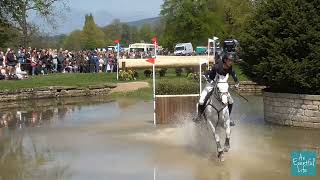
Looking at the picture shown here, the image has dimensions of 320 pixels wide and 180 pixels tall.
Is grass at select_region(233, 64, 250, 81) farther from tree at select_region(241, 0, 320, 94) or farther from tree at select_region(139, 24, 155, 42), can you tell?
tree at select_region(139, 24, 155, 42)

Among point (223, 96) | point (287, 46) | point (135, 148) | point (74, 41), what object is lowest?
point (135, 148)

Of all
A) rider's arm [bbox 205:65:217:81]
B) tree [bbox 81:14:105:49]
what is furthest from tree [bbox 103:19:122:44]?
rider's arm [bbox 205:65:217:81]

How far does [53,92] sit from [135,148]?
51.0ft

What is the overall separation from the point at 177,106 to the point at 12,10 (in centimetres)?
1315

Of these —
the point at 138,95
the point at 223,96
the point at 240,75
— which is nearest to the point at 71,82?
the point at 138,95

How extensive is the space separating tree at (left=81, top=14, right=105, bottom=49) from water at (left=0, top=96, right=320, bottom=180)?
102323 millimetres

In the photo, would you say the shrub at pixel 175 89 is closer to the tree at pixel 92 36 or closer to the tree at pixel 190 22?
the tree at pixel 190 22

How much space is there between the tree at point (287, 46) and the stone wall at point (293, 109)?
0.30 m

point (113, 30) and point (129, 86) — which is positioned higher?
point (113, 30)

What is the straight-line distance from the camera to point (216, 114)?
11.8 m

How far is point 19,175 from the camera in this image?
1046 cm

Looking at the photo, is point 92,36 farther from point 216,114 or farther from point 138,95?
point 216,114

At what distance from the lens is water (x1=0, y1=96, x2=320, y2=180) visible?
10492 millimetres

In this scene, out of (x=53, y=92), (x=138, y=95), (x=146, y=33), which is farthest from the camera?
(x=146, y=33)
